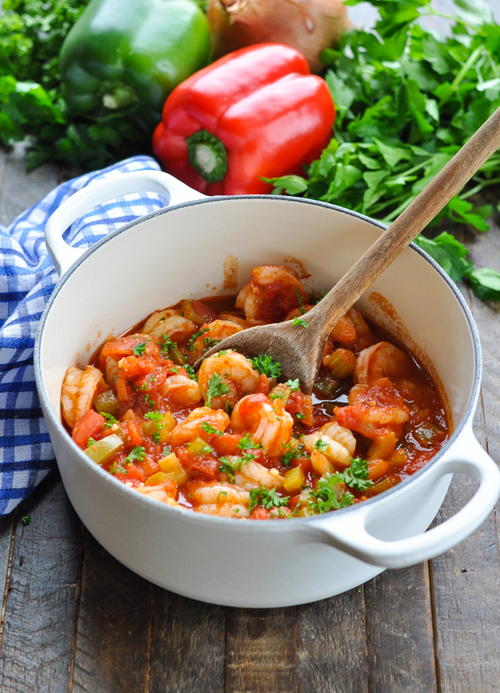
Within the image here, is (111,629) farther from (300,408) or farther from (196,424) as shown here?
(300,408)

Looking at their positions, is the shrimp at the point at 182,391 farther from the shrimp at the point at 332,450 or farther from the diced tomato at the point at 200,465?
the shrimp at the point at 332,450

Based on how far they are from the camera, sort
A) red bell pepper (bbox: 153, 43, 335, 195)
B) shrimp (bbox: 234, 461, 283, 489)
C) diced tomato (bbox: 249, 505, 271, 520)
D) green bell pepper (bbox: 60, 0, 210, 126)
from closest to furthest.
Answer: diced tomato (bbox: 249, 505, 271, 520) < shrimp (bbox: 234, 461, 283, 489) < red bell pepper (bbox: 153, 43, 335, 195) < green bell pepper (bbox: 60, 0, 210, 126)

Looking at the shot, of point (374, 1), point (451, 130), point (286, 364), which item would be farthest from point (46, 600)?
point (374, 1)

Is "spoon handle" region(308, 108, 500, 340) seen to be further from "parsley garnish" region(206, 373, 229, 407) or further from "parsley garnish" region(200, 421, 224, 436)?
"parsley garnish" region(200, 421, 224, 436)

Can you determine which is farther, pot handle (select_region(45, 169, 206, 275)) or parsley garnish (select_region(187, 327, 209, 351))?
parsley garnish (select_region(187, 327, 209, 351))

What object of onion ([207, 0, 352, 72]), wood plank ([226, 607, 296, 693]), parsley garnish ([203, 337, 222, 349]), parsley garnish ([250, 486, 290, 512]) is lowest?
wood plank ([226, 607, 296, 693])

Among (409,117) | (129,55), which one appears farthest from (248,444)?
(129,55)

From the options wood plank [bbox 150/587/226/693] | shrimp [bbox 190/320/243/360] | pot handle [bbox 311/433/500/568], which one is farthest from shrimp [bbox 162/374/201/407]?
pot handle [bbox 311/433/500/568]
